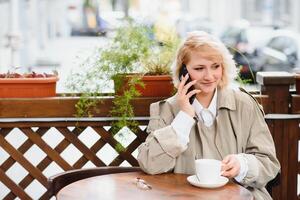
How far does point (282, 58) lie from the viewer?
35.4 ft

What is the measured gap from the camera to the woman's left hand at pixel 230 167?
2252mm

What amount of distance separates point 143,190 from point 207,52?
2.08 ft

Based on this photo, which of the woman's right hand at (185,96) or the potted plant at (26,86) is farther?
the potted plant at (26,86)

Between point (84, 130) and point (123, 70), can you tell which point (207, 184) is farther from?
point (84, 130)

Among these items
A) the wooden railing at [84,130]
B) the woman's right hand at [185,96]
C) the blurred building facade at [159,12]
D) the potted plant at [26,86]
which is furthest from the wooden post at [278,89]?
the blurred building facade at [159,12]

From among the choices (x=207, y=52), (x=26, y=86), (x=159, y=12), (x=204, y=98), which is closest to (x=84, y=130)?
(x=26, y=86)

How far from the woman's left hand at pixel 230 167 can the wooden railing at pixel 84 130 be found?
69cm

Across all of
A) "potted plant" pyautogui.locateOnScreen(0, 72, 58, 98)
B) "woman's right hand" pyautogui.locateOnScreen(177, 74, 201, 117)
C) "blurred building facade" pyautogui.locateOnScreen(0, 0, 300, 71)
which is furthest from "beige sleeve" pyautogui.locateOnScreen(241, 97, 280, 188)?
"blurred building facade" pyautogui.locateOnScreen(0, 0, 300, 71)

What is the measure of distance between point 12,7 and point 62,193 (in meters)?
11.7

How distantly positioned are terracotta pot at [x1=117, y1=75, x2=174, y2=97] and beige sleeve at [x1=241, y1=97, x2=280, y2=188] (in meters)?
0.51

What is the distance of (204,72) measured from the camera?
2.40 metres

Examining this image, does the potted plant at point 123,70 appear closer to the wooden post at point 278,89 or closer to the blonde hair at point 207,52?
the blonde hair at point 207,52

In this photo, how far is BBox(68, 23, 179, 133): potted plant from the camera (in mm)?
2811

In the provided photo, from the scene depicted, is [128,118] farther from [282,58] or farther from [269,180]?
[282,58]
